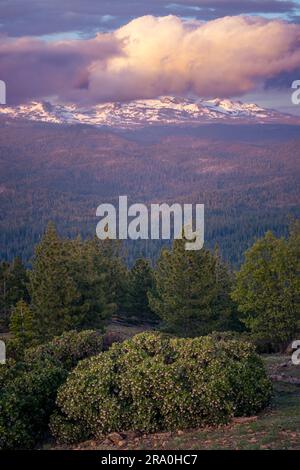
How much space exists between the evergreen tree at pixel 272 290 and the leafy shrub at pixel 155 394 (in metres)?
20.7

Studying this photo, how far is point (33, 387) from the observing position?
58.7 feet

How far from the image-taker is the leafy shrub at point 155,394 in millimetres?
17031

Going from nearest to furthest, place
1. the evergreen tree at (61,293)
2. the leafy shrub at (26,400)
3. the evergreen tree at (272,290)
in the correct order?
1. the leafy shrub at (26,400)
2. the evergreen tree at (272,290)
3. the evergreen tree at (61,293)

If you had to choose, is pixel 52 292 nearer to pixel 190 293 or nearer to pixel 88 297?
pixel 88 297

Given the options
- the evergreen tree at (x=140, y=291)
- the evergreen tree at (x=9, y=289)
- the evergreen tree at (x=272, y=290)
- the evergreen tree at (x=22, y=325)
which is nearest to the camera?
the evergreen tree at (x=22, y=325)

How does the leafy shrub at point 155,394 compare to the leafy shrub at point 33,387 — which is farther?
the leafy shrub at point 155,394

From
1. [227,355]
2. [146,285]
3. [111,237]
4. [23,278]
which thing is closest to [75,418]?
[227,355]

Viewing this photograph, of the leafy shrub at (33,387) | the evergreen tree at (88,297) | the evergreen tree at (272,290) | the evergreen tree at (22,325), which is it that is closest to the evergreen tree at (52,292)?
the evergreen tree at (88,297)

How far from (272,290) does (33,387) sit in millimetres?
23337

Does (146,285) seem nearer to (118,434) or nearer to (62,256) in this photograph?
(62,256)

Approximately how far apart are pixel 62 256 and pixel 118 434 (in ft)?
83.1

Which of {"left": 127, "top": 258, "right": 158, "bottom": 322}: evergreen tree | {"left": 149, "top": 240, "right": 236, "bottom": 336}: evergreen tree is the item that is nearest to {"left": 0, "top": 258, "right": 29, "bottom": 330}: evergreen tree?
{"left": 127, "top": 258, "right": 158, "bottom": 322}: evergreen tree

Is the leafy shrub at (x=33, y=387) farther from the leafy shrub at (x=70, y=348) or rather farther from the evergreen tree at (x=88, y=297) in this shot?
the evergreen tree at (x=88, y=297)

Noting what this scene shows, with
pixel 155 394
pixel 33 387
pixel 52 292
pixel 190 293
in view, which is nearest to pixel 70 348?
pixel 33 387
